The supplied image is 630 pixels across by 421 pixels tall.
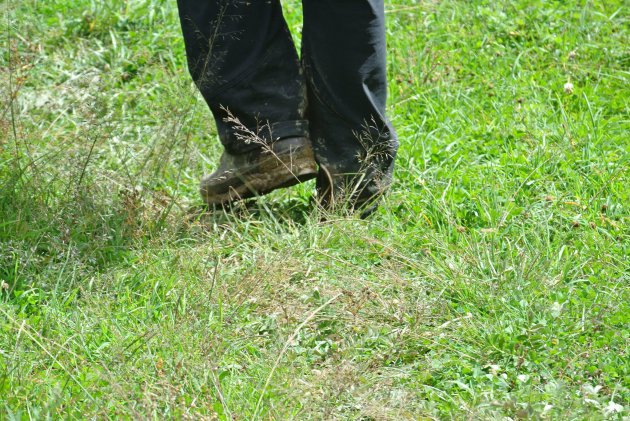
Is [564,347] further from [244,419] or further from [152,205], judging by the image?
[152,205]

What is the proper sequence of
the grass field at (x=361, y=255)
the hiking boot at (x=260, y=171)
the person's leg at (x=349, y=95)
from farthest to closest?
the hiking boot at (x=260, y=171) → the person's leg at (x=349, y=95) → the grass field at (x=361, y=255)

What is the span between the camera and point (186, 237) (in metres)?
3.26

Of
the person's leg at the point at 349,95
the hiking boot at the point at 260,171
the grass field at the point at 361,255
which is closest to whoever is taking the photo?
the grass field at the point at 361,255

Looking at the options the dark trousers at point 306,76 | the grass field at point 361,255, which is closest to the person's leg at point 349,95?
the dark trousers at point 306,76

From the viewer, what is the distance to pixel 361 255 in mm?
3053

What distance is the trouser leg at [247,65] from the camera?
318 cm

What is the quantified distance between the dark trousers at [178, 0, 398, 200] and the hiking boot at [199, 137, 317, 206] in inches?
1.8

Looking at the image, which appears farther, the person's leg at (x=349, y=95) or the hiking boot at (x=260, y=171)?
the hiking boot at (x=260, y=171)

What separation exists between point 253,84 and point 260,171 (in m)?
0.30

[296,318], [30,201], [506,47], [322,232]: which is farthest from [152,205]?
[506,47]

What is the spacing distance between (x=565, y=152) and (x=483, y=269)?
0.89 metres

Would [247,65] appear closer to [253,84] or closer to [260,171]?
[253,84]

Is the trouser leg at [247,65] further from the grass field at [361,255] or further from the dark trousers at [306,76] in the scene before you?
the grass field at [361,255]

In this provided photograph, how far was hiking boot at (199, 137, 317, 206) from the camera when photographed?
3.28 m
